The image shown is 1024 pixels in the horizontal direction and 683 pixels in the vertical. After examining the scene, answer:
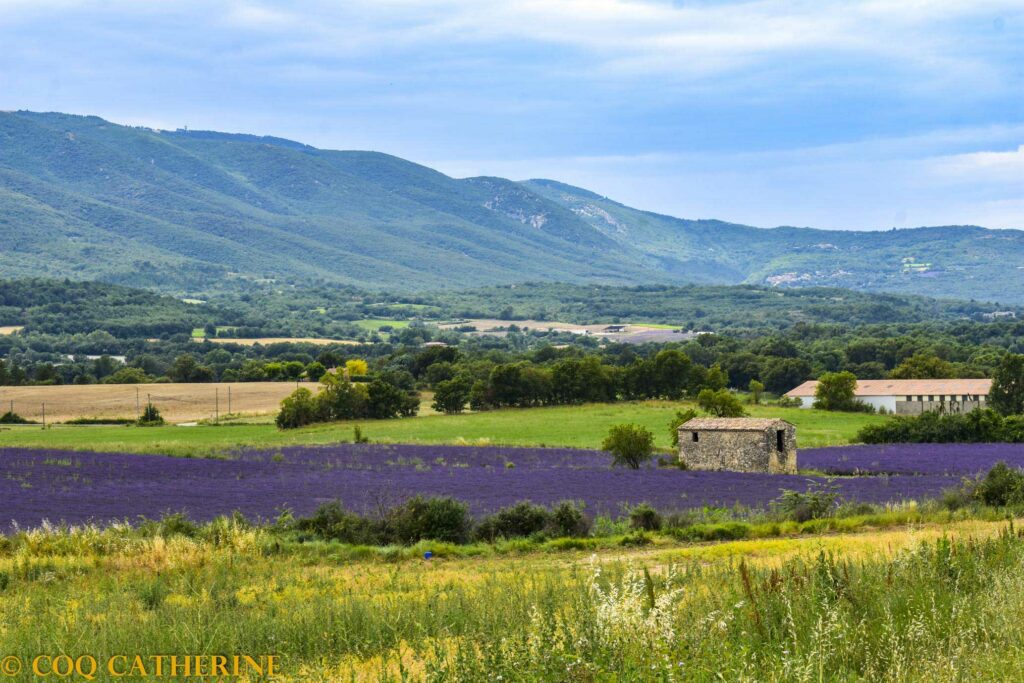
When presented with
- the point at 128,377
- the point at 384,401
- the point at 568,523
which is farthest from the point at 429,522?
the point at 128,377

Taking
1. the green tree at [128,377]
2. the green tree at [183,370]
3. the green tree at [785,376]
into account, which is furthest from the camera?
the green tree at [183,370]

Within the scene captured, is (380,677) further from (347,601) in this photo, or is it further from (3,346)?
(3,346)

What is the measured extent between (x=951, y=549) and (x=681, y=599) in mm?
3358

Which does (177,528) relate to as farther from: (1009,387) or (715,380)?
(715,380)

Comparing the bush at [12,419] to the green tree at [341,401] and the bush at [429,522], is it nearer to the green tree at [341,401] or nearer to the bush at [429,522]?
the green tree at [341,401]

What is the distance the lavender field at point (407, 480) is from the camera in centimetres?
3186

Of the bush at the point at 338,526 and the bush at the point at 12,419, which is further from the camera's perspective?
the bush at the point at 12,419

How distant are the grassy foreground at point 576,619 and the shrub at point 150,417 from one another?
200 ft

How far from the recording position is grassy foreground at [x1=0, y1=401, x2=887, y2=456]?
59.5 metres

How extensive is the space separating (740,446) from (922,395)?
46.0 meters

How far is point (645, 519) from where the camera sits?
2712cm

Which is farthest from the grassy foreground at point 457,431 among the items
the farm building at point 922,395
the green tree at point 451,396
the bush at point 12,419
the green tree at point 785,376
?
the green tree at point 785,376

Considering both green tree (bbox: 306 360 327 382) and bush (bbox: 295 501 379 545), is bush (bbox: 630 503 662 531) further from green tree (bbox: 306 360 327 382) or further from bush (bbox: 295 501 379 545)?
green tree (bbox: 306 360 327 382)

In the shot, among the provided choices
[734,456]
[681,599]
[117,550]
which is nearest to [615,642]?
[681,599]
